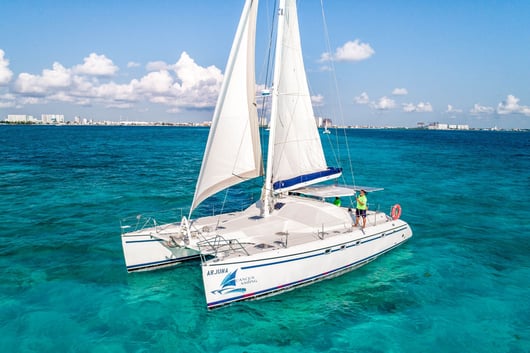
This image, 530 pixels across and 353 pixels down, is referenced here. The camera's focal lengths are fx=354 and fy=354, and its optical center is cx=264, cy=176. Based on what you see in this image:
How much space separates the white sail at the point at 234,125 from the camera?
1498 cm

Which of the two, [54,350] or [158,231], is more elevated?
[158,231]

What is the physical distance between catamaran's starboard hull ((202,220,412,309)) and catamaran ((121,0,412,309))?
0.04 meters

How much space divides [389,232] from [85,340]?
14137 mm

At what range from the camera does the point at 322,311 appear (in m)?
13.1

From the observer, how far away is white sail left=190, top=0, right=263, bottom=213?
14977 millimetres

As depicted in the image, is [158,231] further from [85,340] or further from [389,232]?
[389,232]

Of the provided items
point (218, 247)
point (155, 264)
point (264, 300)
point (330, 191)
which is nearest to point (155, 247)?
point (155, 264)

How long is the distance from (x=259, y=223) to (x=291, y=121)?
6.18m

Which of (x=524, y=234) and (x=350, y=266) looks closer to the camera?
(x=350, y=266)

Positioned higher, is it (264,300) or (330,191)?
(330,191)

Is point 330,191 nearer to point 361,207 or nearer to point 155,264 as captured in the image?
point 361,207

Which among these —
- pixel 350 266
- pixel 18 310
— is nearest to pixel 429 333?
pixel 350 266

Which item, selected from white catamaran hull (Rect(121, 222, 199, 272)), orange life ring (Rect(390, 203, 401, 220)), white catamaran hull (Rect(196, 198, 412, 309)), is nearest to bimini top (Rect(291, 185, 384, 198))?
orange life ring (Rect(390, 203, 401, 220))

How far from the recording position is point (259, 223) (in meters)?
16.8
